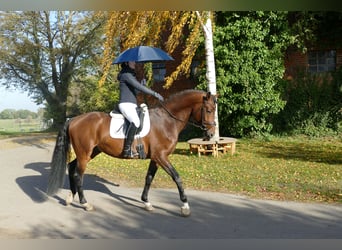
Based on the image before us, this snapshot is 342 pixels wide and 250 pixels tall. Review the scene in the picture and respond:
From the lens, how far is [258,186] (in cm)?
712

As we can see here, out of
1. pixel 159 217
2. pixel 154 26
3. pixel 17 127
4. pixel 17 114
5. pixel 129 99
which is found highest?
pixel 154 26

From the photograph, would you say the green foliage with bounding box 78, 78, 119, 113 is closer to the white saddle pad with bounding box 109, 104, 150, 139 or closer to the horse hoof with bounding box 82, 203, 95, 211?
the white saddle pad with bounding box 109, 104, 150, 139

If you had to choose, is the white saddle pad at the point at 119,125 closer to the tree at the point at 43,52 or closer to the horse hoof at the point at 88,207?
the horse hoof at the point at 88,207

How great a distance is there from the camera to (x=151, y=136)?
5.63m

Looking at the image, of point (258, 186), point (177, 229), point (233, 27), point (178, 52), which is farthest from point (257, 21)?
point (177, 229)

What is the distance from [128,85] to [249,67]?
938 centimetres

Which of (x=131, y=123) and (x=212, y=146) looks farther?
(x=212, y=146)

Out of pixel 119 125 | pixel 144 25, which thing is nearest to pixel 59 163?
pixel 119 125

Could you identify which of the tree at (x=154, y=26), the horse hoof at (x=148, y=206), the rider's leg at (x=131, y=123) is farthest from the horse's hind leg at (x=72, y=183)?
the tree at (x=154, y=26)

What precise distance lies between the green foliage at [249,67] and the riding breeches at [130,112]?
28.0 ft

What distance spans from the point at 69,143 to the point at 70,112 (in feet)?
43.7

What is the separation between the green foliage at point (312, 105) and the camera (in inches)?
579

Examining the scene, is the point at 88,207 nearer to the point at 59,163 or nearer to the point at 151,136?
the point at 59,163
